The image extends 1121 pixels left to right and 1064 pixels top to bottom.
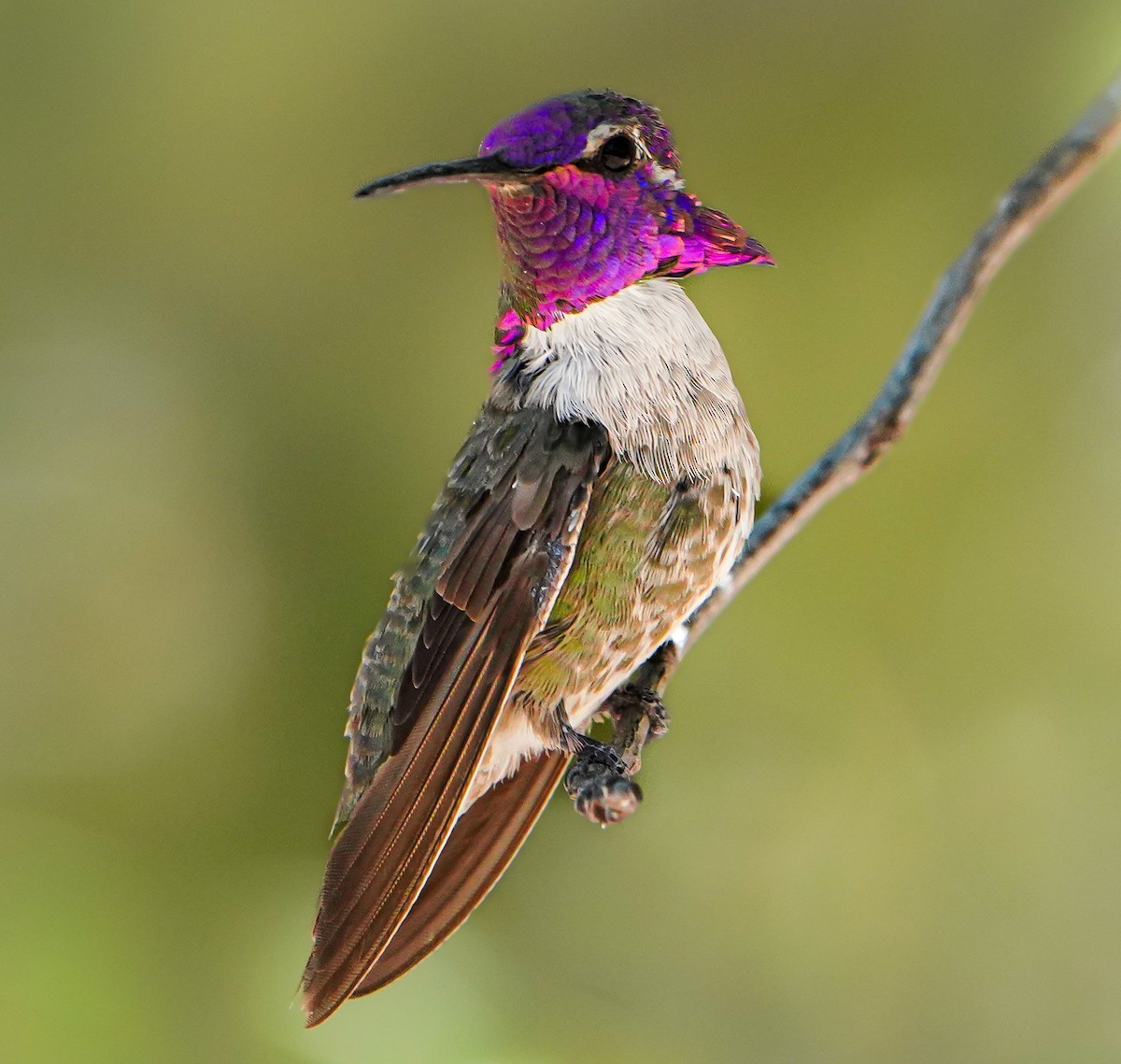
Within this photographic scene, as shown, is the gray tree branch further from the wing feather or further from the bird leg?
the wing feather

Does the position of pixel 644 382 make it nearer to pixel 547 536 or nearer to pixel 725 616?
pixel 547 536

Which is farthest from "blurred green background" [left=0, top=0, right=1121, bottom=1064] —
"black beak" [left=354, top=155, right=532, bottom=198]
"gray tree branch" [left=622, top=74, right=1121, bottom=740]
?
"black beak" [left=354, top=155, right=532, bottom=198]

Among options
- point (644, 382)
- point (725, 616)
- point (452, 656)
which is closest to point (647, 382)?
point (644, 382)

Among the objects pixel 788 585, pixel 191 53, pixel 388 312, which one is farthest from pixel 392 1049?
pixel 191 53

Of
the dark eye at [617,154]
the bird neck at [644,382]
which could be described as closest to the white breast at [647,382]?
the bird neck at [644,382]

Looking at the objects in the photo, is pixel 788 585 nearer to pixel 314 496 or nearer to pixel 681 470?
pixel 314 496

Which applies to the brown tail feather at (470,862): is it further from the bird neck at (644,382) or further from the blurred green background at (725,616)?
the blurred green background at (725,616)

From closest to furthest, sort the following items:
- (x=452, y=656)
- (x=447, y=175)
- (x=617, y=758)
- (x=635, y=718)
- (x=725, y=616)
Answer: (x=447, y=175) → (x=452, y=656) → (x=617, y=758) → (x=635, y=718) → (x=725, y=616)
